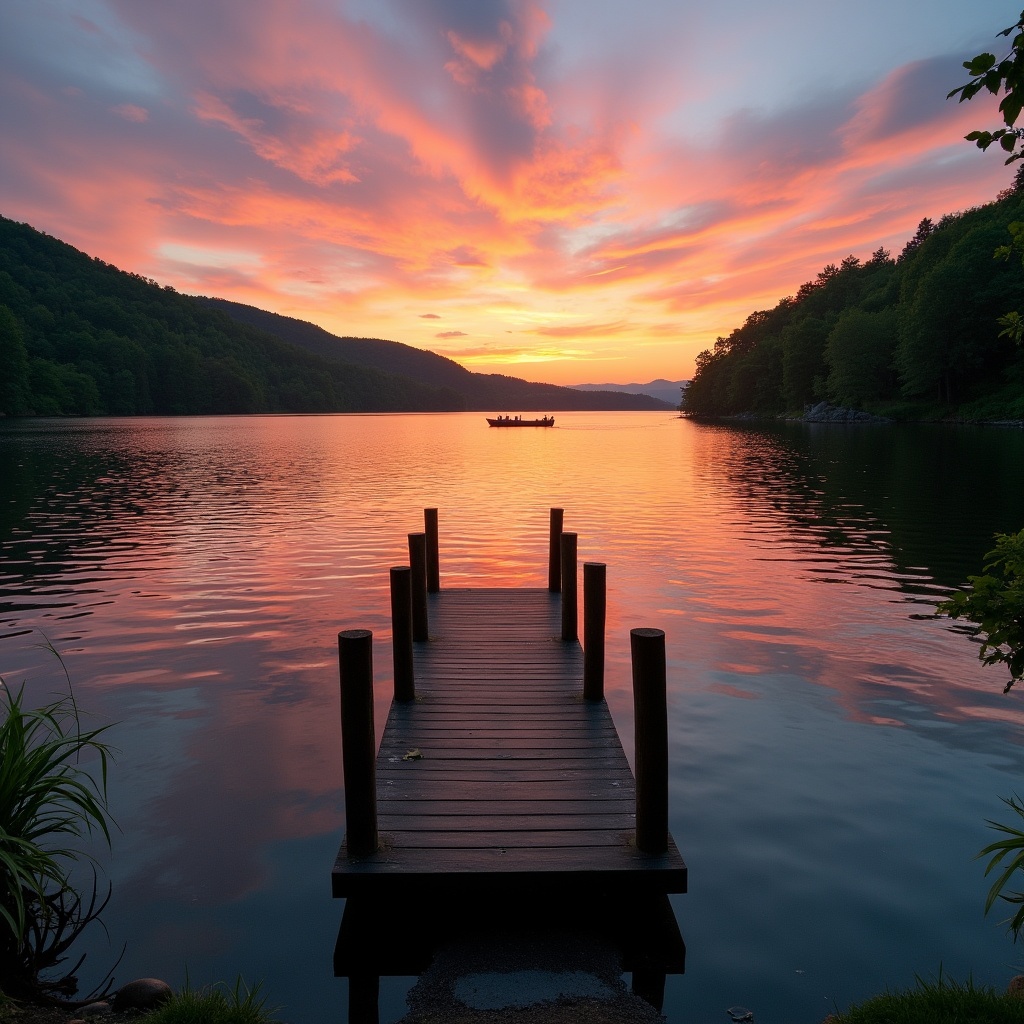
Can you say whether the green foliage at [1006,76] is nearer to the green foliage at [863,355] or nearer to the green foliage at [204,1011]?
the green foliage at [204,1011]

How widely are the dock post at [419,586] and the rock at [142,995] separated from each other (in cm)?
613

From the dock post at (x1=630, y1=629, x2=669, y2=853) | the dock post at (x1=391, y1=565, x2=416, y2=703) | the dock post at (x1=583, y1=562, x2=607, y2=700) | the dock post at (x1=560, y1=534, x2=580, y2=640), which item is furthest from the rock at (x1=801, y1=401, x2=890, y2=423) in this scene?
the dock post at (x1=630, y1=629, x2=669, y2=853)

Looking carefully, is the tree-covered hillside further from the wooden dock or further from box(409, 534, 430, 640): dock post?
the wooden dock

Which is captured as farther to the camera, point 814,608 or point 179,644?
point 814,608

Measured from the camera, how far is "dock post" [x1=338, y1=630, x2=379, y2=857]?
5234 mm

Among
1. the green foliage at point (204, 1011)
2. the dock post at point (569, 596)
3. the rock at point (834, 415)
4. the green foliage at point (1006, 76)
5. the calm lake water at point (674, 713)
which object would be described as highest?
the green foliage at point (1006, 76)

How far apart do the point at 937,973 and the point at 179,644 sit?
11.6m

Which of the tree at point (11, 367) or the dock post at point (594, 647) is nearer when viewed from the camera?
the dock post at point (594, 647)

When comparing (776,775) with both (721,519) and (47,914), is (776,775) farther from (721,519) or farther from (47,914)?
(721,519)

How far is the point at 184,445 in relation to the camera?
209 ft

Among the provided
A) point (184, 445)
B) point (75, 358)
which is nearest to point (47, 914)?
point (184, 445)

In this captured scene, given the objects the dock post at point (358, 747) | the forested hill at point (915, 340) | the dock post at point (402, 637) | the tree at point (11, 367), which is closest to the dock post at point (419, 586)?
the dock post at point (402, 637)

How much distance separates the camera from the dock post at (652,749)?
17.2ft

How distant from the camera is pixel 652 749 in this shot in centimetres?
529
